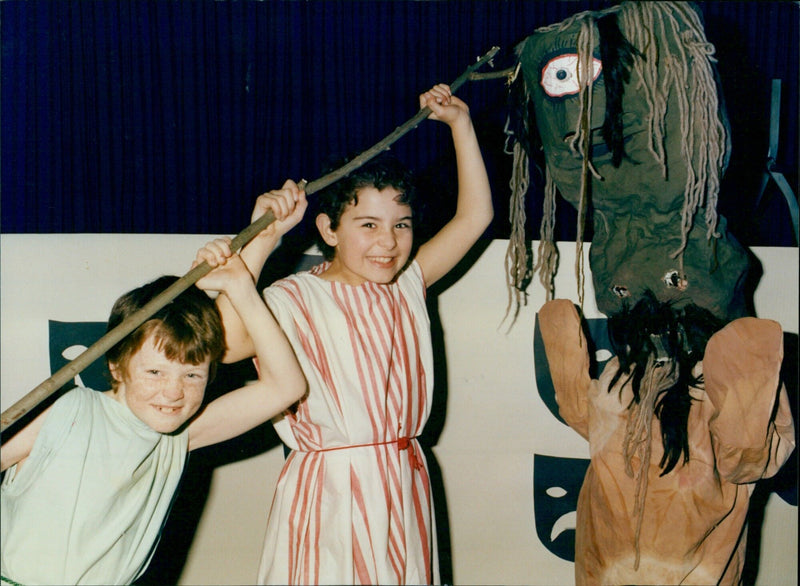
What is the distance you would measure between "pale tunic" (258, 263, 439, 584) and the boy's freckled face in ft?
0.78

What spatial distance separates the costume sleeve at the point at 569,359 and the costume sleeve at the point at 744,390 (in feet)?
1.01

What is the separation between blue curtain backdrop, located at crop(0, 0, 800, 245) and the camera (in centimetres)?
210

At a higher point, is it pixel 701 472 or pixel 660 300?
pixel 660 300

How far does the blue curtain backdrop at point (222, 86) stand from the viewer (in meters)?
2.10

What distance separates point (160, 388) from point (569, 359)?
94cm

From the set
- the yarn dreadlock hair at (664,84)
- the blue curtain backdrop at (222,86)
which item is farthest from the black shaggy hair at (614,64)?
the blue curtain backdrop at (222,86)

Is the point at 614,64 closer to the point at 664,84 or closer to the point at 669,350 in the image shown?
the point at 664,84

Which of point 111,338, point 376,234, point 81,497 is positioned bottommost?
point 81,497

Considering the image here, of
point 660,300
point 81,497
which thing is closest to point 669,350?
point 660,300

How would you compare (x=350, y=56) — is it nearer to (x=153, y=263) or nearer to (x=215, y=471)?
(x=153, y=263)

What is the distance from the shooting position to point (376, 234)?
1.82m

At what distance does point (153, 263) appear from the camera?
2.28 m

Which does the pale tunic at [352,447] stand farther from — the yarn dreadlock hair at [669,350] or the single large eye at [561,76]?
the single large eye at [561,76]

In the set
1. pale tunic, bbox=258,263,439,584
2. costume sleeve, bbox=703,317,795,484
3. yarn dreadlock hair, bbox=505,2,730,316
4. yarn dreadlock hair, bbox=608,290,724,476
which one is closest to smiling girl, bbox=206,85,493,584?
pale tunic, bbox=258,263,439,584
